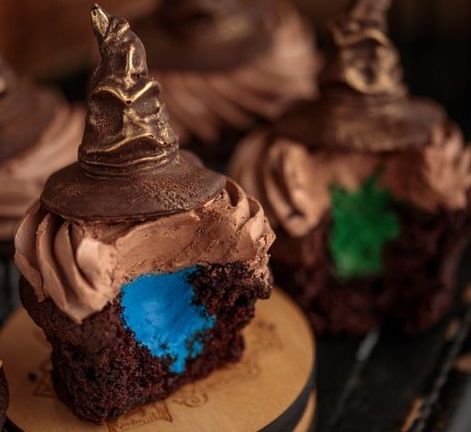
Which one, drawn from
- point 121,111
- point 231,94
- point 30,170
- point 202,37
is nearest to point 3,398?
point 121,111

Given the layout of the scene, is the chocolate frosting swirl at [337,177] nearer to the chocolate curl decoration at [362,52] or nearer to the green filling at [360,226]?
the green filling at [360,226]

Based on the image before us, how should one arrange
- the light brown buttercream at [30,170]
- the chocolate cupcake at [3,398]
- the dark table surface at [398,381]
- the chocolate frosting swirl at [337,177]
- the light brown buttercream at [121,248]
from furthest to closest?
the light brown buttercream at [30,170], the chocolate frosting swirl at [337,177], the dark table surface at [398,381], the chocolate cupcake at [3,398], the light brown buttercream at [121,248]

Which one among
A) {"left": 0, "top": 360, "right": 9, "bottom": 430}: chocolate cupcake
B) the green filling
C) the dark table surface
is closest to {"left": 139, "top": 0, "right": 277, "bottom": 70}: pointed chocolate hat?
the green filling

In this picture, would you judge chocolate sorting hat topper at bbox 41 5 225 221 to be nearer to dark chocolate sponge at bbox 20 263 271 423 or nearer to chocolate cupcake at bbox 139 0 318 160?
dark chocolate sponge at bbox 20 263 271 423

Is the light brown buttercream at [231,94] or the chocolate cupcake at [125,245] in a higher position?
the chocolate cupcake at [125,245]

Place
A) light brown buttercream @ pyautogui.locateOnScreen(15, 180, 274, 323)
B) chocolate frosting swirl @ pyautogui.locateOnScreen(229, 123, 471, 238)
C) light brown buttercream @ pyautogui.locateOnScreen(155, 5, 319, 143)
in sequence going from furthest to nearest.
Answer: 1. light brown buttercream @ pyautogui.locateOnScreen(155, 5, 319, 143)
2. chocolate frosting swirl @ pyautogui.locateOnScreen(229, 123, 471, 238)
3. light brown buttercream @ pyautogui.locateOnScreen(15, 180, 274, 323)

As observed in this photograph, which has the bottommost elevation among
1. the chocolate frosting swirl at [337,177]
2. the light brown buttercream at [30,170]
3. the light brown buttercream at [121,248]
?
the light brown buttercream at [30,170]

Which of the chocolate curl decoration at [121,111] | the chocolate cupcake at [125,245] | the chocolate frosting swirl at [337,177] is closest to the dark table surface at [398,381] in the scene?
the chocolate frosting swirl at [337,177]
